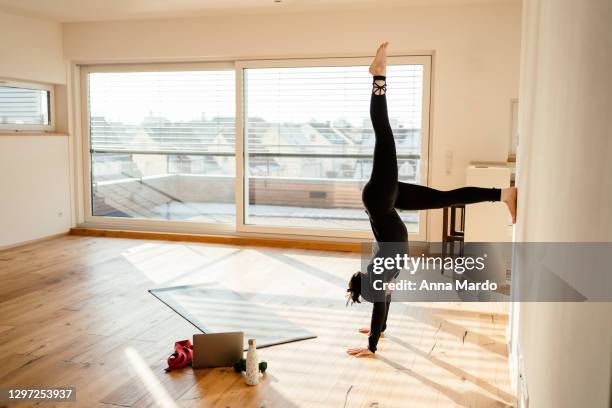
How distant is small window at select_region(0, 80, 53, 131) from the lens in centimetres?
616

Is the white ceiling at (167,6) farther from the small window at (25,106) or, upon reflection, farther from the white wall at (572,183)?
the white wall at (572,183)

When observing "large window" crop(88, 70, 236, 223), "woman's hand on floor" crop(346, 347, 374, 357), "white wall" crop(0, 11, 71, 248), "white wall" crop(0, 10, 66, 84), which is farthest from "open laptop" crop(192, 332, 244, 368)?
"white wall" crop(0, 10, 66, 84)

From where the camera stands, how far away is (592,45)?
3.56 ft

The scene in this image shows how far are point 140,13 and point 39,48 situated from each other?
1.24m

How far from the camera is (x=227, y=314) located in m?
3.97

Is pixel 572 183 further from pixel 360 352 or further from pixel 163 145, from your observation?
pixel 163 145

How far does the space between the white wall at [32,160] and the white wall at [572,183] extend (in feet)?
18.1

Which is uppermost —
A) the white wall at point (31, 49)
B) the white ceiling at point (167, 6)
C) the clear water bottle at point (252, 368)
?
the white ceiling at point (167, 6)

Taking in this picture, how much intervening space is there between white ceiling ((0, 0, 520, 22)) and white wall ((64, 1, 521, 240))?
14 centimetres

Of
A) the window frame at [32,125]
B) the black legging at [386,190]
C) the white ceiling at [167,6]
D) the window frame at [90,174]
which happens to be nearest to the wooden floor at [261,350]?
the black legging at [386,190]

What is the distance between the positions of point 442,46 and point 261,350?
11.8 ft

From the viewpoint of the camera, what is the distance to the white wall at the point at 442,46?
5.45 m

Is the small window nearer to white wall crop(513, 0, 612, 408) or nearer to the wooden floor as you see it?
the wooden floor

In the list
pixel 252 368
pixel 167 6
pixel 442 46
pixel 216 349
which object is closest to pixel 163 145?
pixel 167 6
